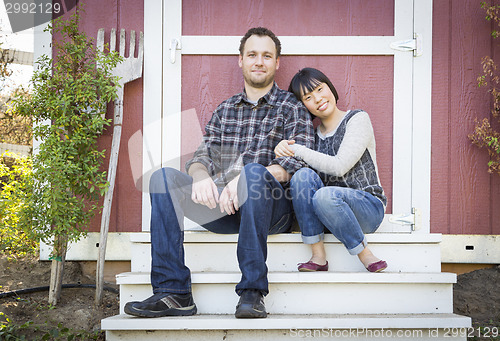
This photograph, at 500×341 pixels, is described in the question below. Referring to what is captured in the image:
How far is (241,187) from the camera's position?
189 cm

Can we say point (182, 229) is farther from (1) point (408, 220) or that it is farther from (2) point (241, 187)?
(1) point (408, 220)

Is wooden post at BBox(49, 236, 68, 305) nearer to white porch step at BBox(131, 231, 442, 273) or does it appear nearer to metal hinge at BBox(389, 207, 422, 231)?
white porch step at BBox(131, 231, 442, 273)

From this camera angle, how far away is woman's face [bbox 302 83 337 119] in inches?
93.4

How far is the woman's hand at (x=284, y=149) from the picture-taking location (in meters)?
2.20

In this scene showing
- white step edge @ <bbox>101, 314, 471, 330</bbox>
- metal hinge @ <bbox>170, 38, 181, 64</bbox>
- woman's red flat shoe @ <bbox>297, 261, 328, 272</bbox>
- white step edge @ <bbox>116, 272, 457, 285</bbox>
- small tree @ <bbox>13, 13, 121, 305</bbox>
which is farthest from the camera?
metal hinge @ <bbox>170, 38, 181, 64</bbox>

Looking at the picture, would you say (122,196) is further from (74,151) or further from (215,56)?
(215,56)

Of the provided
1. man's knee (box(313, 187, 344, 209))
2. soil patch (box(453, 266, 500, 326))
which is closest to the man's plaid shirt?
man's knee (box(313, 187, 344, 209))

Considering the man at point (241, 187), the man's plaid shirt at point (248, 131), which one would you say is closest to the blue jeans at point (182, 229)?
the man at point (241, 187)

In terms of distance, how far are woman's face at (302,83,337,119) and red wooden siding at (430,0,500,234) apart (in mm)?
685

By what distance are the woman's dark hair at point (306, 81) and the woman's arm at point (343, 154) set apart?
12.5 inches

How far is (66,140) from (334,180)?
1.36 meters

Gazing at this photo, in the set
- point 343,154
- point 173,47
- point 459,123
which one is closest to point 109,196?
point 173,47

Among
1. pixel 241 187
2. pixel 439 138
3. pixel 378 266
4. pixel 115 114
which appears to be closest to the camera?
pixel 241 187

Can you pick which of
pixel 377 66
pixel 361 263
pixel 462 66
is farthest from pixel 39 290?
pixel 462 66
